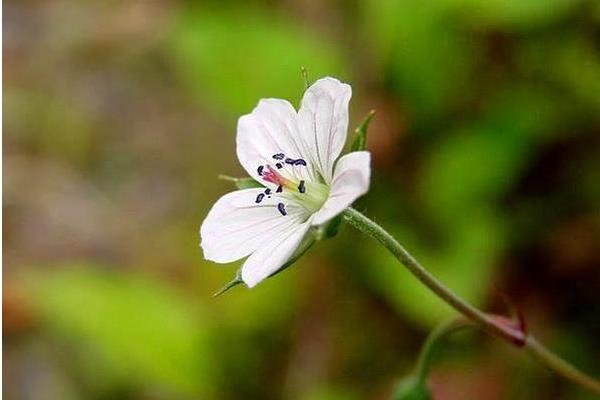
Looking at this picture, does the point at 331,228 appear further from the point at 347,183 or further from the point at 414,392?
the point at 414,392

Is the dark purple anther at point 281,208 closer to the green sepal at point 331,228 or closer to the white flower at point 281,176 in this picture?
the white flower at point 281,176

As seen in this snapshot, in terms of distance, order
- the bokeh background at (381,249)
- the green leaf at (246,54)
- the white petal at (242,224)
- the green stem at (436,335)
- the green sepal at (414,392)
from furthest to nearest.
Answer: the green leaf at (246,54), the bokeh background at (381,249), the green sepal at (414,392), the green stem at (436,335), the white petal at (242,224)

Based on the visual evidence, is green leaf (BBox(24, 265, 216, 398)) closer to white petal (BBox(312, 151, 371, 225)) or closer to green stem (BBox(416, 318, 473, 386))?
green stem (BBox(416, 318, 473, 386))

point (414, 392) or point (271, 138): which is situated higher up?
point (271, 138)

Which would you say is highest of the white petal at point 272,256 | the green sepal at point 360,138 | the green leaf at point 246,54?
the green sepal at point 360,138

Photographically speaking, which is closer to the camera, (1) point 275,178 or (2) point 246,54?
(1) point 275,178

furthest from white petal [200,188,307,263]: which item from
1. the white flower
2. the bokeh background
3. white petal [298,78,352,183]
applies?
the bokeh background

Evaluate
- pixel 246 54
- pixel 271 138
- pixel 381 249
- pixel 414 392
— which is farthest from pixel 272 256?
pixel 246 54

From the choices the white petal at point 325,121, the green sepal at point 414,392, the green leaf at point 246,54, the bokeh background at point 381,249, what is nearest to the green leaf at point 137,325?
the bokeh background at point 381,249
